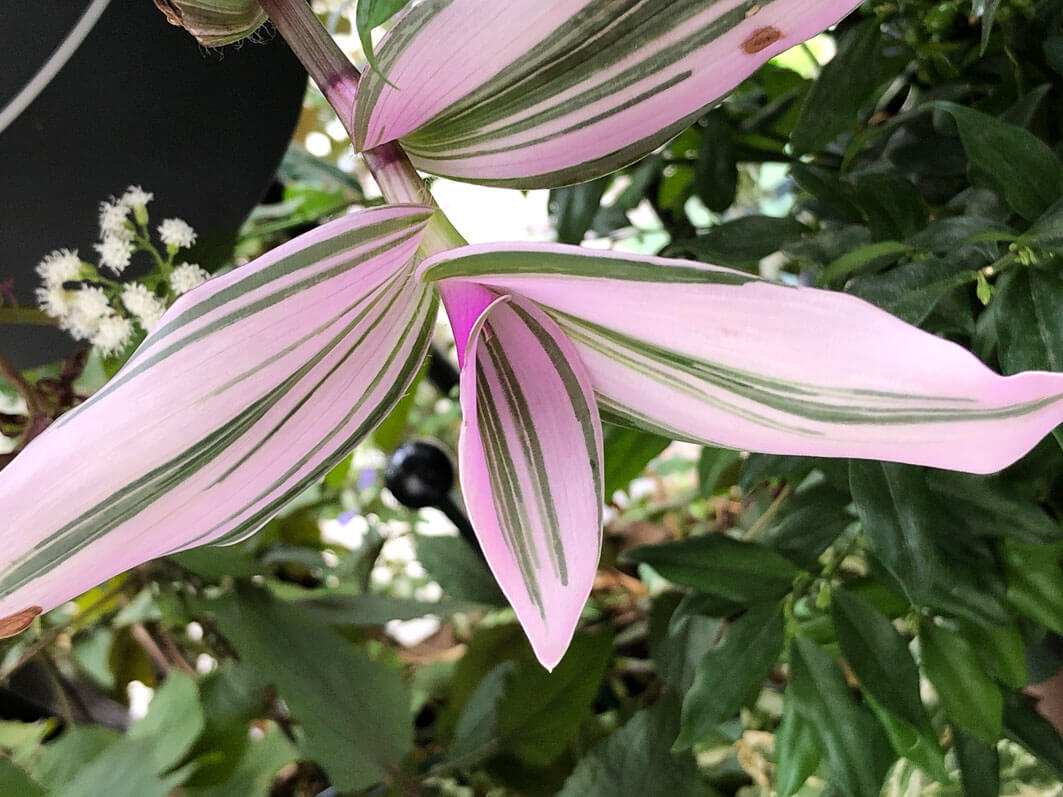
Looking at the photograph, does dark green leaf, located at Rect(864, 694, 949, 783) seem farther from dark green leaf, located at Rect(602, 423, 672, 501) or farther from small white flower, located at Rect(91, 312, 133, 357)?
small white flower, located at Rect(91, 312, 133, 357)

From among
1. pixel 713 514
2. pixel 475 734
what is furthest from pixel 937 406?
pixel 713 514

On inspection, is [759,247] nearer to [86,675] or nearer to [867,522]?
[867,522]

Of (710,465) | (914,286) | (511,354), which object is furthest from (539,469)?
(710,465)

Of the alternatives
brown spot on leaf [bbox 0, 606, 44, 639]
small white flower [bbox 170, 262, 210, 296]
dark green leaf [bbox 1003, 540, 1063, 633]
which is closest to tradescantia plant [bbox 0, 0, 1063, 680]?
brown spot on leaf [bbox 0, 606, 44, 639]

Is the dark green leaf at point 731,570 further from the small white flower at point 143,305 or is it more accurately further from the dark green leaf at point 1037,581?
the small white flower at point 143,305

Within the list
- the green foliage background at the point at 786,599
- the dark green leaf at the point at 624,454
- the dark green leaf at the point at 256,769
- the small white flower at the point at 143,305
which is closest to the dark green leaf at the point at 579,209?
the green foliage background at the point at 786,599
